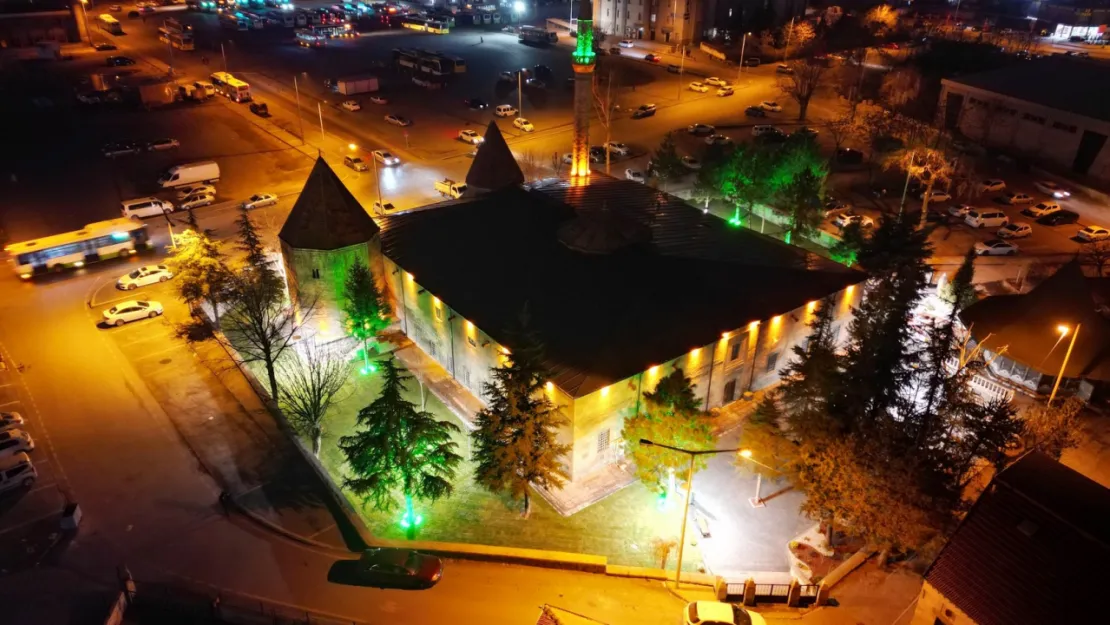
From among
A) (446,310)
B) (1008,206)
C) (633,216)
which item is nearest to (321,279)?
(446,310)

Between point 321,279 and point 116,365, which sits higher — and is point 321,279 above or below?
above

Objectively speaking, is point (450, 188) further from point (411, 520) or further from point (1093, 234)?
point (1093, 234)

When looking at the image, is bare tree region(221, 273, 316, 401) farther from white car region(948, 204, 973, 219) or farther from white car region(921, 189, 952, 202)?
white car region(921, 189, 952, 202)

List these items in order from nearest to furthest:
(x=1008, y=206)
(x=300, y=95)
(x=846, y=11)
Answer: (x=1008, y=206)
(x=300, y=95)
(x=846, y=11)

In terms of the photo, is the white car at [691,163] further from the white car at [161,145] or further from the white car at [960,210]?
the white car at [161,145]

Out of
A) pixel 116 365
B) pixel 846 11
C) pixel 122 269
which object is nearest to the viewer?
pixel 116 365

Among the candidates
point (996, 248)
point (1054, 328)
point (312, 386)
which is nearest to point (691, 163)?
point (996, 248)

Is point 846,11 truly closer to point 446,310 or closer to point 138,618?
point 446,310
